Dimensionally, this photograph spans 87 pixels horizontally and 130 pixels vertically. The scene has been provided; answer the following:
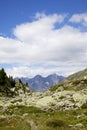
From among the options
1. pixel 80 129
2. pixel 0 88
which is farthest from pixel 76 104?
pixel 0 88

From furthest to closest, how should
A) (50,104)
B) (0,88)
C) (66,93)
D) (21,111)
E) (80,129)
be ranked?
(0,88) < (66,93) < (50,104) < (21,111) < (80,129)

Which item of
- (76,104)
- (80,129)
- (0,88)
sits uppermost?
(0,88)

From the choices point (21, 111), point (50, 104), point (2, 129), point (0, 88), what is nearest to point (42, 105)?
point (50, 104)

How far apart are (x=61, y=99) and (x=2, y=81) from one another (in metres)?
64.9

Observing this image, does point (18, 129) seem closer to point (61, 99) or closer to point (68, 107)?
point (68, 107)

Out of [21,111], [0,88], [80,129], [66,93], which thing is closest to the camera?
[80,129]

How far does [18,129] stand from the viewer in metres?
23.5

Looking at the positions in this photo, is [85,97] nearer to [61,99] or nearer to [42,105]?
[61,99]

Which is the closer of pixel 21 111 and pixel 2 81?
pixel 21 111

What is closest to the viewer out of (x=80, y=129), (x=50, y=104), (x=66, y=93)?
(x=80, y=129)

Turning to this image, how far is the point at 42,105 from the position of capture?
4981 cm

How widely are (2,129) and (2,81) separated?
89541 mm

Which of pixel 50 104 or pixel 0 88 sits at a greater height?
pixel 0 88

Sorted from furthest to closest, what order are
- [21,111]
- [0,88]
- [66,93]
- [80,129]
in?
[0,88]
[66,93]
[21,111]
[80,129]
